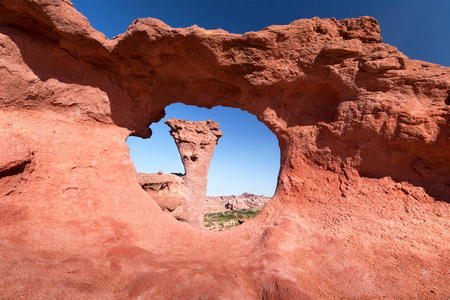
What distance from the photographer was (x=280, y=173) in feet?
19.5

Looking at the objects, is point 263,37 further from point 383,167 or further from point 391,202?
point 391,202

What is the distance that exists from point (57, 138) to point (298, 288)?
5.81 metres

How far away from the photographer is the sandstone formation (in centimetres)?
1224

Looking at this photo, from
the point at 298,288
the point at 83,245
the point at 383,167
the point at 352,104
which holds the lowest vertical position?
the point at 83,245

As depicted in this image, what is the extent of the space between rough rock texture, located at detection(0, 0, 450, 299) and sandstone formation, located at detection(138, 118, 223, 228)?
21.6ft

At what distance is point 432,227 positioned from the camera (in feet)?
12.1

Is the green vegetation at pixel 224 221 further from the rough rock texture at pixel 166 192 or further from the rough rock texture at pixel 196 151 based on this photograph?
the rough rock texture at pixel 166 192

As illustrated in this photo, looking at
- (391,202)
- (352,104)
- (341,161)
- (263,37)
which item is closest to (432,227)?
(391,202)

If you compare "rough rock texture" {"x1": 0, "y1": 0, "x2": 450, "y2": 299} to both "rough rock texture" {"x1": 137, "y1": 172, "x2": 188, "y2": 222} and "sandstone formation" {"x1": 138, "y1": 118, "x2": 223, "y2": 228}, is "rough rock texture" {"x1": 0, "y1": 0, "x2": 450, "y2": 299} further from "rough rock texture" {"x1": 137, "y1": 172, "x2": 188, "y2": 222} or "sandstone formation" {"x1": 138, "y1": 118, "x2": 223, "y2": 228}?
"sandstone formation" {"x1": 138, "y1": 118, "x2": 223, "y2": 228}

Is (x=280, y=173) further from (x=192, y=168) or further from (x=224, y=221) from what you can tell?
(x=224, y=221)

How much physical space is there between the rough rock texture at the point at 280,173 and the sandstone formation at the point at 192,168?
6574 mm

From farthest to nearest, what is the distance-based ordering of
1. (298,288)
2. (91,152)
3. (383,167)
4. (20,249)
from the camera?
(91,152) → (383,167) → (20,249) → (298,288)

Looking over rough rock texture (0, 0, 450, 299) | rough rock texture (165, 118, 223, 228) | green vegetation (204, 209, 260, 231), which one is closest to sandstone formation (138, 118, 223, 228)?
rough rock texture (165, 118, 223, 228)

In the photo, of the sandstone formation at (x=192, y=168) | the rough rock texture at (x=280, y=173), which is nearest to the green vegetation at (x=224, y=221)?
the sandstone formation at (x=192, y=168)
